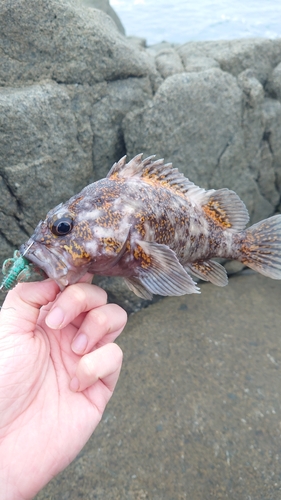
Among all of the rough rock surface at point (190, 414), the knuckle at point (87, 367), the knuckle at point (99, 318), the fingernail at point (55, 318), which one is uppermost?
the fingernail at point (55, 318)

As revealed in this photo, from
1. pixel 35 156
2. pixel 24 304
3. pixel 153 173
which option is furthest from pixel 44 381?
pixel 35 156

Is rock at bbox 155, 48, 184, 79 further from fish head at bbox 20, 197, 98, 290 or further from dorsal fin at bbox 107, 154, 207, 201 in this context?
fish head at bbox 20, 197, 98, 290

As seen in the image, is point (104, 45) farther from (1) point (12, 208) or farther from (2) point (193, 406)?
(2) point (193, 406)

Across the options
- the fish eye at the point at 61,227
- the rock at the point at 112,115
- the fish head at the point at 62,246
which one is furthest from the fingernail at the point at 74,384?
the rock at the point at 112,115

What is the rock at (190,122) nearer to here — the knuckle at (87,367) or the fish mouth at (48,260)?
the fish mouth at (48,260)

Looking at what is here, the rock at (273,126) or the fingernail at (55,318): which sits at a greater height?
the fingernail at (55,318)

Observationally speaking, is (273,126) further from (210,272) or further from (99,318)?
(99,318)

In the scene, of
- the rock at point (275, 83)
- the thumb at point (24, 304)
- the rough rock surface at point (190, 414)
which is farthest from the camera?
the rock at point (275, 83)

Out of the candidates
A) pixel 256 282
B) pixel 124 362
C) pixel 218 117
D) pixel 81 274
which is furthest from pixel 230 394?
pixel 218 117
